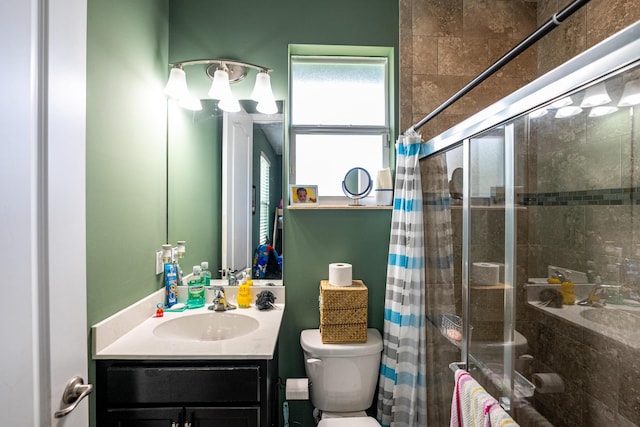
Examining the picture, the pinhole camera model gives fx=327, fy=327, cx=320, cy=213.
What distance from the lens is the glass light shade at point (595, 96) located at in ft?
2.80

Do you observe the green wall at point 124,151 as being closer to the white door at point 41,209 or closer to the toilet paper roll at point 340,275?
the white door at point 41,209

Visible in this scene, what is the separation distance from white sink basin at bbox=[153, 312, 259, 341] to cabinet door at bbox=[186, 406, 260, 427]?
1.33 ft

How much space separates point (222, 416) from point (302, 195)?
1.12 metres

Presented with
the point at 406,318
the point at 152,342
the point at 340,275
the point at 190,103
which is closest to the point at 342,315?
the point at 340,275

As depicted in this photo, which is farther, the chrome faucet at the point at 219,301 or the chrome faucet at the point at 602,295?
the chrome faucet at the point at 219,301

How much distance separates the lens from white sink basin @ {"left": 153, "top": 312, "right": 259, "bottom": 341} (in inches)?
62.1

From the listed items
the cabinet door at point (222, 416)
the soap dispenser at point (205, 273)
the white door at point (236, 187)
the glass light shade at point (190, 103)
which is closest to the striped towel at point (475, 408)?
the cabinet door at point (222, 416)

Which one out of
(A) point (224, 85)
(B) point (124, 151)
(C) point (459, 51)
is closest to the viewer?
(B) point (124, 151)

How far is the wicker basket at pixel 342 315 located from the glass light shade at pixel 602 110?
1.16 metres

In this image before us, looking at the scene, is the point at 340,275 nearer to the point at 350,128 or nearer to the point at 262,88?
the point at 350,128

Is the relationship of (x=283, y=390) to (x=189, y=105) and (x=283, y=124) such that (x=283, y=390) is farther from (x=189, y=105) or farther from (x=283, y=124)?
(x=189, y=105)

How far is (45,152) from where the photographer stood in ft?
2.15

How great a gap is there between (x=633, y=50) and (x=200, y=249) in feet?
6.19

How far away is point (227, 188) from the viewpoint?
1898 millimetres
